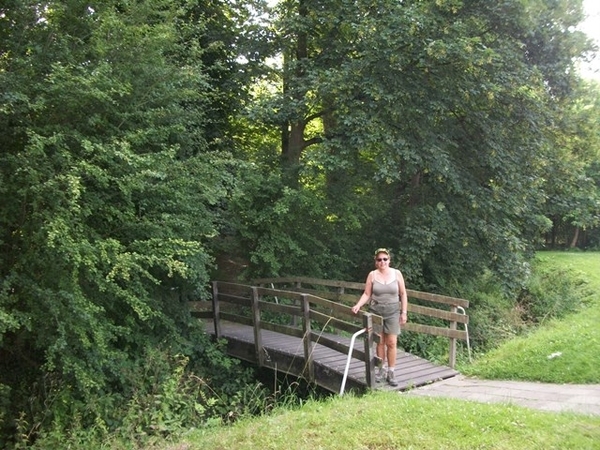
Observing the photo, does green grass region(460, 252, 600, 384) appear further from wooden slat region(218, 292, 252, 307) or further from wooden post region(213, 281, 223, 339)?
wooden post region(213, 281, 223, 339)

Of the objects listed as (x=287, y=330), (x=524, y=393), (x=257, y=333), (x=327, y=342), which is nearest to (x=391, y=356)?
(x=327, y=342)

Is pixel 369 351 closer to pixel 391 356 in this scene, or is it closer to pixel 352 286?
pixel 391 356

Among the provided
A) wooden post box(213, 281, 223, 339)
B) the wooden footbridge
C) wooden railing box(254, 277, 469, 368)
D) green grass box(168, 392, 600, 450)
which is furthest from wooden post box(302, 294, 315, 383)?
wooden post box(213, 281, 223, 339)

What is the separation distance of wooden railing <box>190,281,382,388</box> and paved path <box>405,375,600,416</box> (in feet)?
2.93

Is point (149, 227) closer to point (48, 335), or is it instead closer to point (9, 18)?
point (48, 335)

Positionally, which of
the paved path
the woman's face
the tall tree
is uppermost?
the tall tree

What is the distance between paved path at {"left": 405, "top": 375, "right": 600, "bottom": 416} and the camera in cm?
533

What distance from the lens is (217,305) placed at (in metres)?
9.58

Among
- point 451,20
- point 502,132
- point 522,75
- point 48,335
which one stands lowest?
point 48,335

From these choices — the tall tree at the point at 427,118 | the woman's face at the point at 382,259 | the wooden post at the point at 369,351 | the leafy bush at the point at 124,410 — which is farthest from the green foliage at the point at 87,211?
the tall tree at the point at 427,118

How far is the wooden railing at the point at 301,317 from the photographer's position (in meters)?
6.35

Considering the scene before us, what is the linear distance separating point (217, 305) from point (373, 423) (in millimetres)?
5501

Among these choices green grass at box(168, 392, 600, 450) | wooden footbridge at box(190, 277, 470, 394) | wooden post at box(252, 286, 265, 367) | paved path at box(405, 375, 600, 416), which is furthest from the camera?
wooden post at box(252, 286, 265, 367)

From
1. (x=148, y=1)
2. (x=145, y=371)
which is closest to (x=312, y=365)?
(x=145, y=371)
